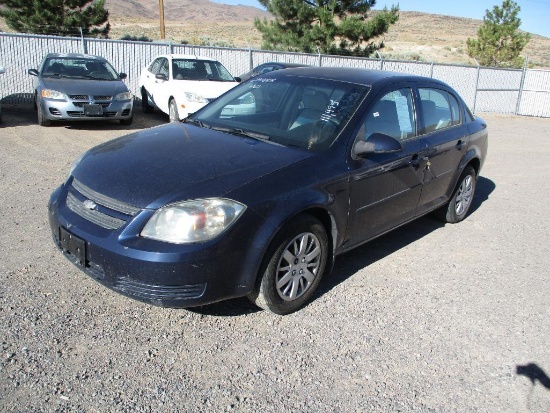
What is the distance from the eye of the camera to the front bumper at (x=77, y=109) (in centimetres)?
977

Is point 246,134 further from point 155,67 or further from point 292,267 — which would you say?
point 155,67

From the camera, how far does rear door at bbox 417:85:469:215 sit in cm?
489

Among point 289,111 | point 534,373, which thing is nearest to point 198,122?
point 289,111

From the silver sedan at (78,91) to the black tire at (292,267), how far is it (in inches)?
302

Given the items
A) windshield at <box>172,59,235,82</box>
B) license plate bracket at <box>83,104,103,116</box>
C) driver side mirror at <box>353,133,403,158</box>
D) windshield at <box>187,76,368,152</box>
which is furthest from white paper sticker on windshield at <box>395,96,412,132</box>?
windshield at <box>172,59,235,82</box>

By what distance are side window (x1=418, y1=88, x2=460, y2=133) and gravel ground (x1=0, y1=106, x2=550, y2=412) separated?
4.14 ft

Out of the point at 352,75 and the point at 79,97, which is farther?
the point at 79,97

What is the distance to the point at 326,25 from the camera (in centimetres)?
2434

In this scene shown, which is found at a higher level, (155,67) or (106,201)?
(155,67)

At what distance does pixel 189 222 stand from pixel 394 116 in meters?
2.30

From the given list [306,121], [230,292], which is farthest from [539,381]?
[306,121]

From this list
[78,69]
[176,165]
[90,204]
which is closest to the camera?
[90,204]

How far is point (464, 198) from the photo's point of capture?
6051mm

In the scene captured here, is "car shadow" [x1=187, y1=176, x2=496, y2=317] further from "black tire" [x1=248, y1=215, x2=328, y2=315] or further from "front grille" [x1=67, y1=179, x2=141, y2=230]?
"front grille" [x1=67, y1=179, x2=141, y2=230]
